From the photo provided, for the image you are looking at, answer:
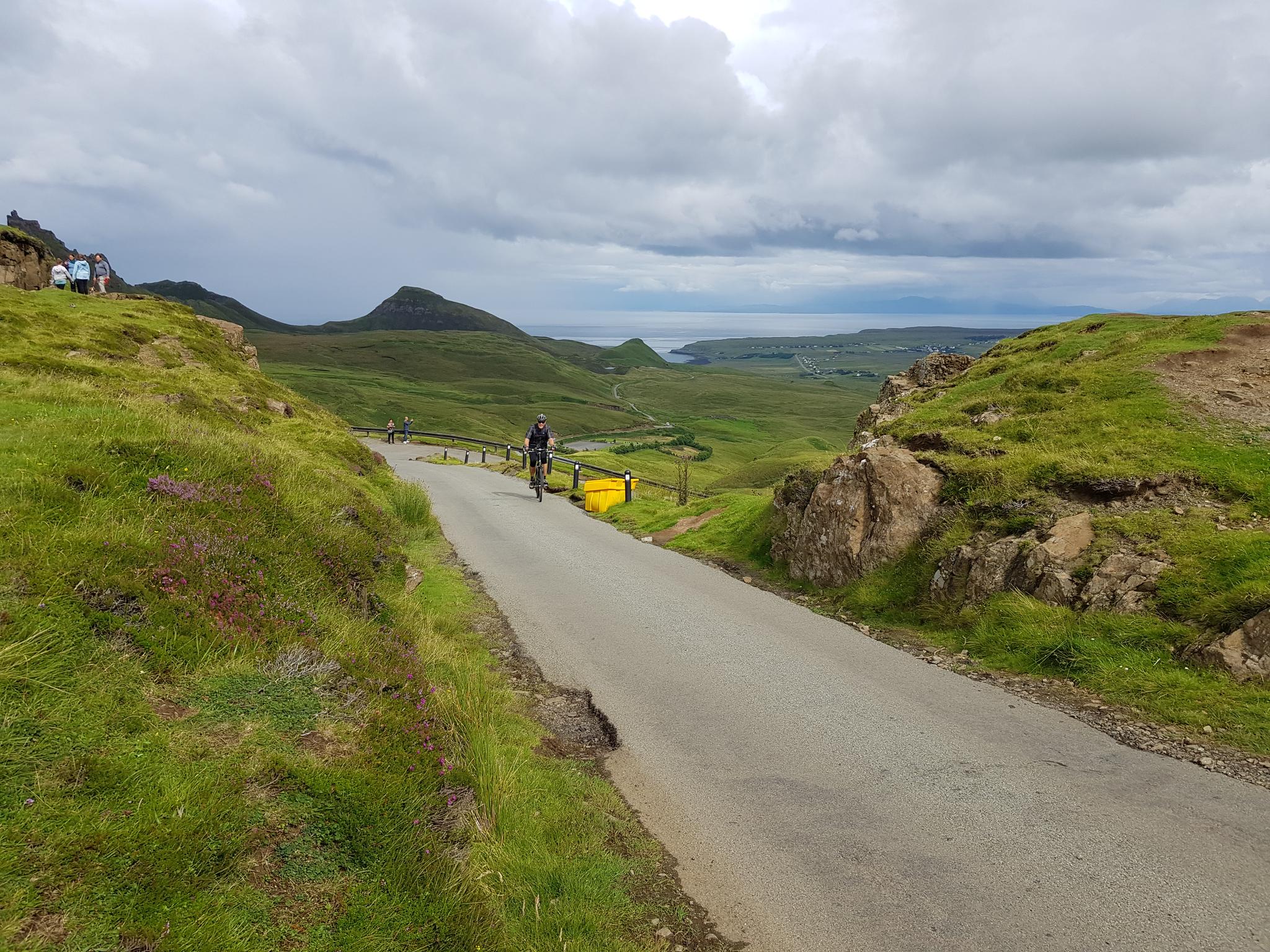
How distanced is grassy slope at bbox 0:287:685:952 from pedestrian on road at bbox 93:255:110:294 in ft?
133

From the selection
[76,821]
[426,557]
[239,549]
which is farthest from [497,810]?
[426,557]

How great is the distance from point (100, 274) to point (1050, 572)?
167 feet

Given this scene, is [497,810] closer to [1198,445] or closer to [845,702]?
[845,702]

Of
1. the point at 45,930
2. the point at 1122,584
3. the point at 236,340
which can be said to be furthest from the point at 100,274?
the point at 1122,584

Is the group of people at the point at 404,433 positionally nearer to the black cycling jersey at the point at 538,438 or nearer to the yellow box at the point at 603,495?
the black cycling jersey at the point at 538,438

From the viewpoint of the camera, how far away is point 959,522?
11.6m

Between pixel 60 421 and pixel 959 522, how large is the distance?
13.2 metres

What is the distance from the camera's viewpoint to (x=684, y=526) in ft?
67.2

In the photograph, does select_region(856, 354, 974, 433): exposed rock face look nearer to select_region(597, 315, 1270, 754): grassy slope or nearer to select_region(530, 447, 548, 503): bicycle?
select_region(597, 315, 1270, 754): grassy slope

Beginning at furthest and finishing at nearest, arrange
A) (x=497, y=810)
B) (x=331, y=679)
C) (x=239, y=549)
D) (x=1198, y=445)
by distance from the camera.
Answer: (x=1198, y=445) < (x=239, y=549) < (x=331, y=679) < (x=497, y=810)

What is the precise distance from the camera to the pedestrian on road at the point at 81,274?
128ft

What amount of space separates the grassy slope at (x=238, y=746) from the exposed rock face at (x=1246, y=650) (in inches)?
257

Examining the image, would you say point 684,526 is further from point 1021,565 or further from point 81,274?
point 81,274

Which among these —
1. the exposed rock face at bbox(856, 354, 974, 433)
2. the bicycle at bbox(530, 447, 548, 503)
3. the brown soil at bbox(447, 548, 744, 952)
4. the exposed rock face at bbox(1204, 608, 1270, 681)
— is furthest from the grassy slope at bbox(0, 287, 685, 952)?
the bicycle at bbox(530, 447, 548, 503)
